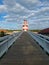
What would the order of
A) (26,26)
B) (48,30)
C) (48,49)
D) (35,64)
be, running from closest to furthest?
1. (35,64)
2. (48,49)
3. (48,30)
4. (26,26)

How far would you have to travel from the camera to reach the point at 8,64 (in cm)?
1497

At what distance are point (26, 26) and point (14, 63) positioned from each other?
183993 mm

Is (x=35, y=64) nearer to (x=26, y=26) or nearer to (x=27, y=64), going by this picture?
(x=27, y=64)

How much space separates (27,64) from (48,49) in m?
6.08

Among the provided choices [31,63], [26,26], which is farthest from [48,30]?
[26,26]

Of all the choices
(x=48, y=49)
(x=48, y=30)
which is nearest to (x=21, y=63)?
(x=48, y=49)

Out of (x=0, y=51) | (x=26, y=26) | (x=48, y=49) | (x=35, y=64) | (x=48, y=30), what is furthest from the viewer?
(x=26, y=26)

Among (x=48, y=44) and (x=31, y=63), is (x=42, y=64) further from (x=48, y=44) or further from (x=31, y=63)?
(x=48, y=44)

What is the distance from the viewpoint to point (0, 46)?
18.0 m

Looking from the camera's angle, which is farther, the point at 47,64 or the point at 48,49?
the point at 48,49

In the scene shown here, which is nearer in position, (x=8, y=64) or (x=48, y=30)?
(x=8, y=64)

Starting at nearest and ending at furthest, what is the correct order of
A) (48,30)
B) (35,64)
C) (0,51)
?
1. (35,64)
2. (0,51)
3. (48,30)

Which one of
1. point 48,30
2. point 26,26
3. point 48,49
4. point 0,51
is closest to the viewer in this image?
point 0,51

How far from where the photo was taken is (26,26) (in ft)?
654
